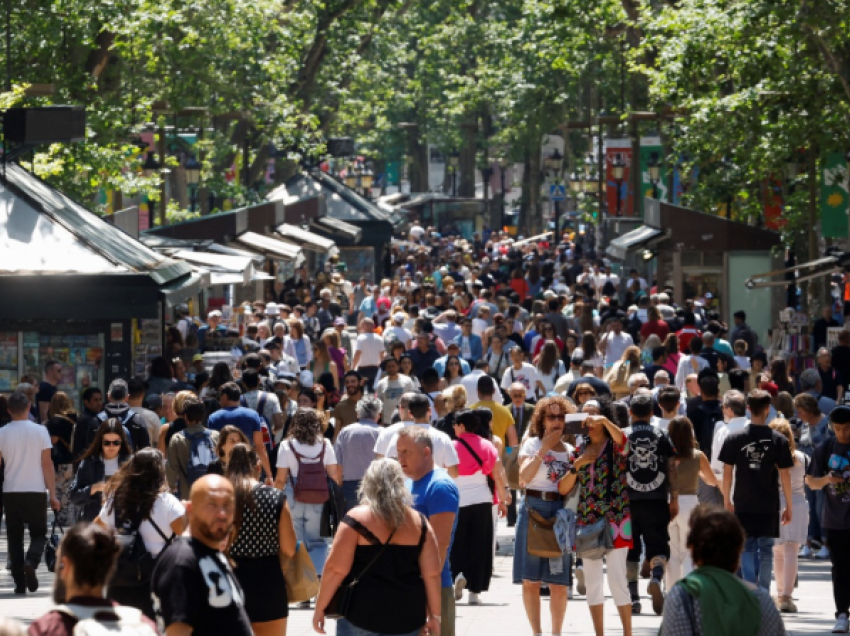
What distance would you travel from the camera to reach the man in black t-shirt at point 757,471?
11.3 metres

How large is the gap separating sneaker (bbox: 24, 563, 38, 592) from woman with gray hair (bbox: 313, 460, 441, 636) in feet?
18.3

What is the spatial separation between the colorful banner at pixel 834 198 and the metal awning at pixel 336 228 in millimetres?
19058

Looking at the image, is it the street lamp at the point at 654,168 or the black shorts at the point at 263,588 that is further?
the street lamp at the point at 654,168

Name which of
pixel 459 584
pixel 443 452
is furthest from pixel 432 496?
pixel 459 584

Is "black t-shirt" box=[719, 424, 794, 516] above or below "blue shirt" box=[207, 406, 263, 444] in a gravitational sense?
below

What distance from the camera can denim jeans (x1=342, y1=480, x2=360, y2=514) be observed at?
43.1 ft

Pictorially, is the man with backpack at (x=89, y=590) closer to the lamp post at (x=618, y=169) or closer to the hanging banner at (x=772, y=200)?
the hanging banner at (x=772, y=200)

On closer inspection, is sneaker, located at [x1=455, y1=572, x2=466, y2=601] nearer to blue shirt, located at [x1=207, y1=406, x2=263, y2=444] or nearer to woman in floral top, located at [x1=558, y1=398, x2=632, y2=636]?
woman in floral top, located at [x1=558, y1=398, x2=632, y2=636]

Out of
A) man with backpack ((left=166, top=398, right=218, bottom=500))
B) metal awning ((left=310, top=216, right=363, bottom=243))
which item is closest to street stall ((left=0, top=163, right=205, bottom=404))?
man with backpack ((left=166, top=398, right=218, bottom=500))

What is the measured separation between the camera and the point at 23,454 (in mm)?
12609

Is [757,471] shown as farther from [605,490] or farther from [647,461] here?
[605,490]

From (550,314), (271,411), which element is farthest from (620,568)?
(550,314)

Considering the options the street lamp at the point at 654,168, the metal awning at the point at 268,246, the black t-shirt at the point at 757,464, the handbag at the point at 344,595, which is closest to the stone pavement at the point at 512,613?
the black t-shirt at the point at 757,464

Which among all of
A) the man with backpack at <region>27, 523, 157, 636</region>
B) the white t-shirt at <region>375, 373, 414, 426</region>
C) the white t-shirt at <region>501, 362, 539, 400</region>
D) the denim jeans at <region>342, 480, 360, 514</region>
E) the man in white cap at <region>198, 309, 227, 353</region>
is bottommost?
the denim jeans at <region>342, 480, 360, 514</region>
